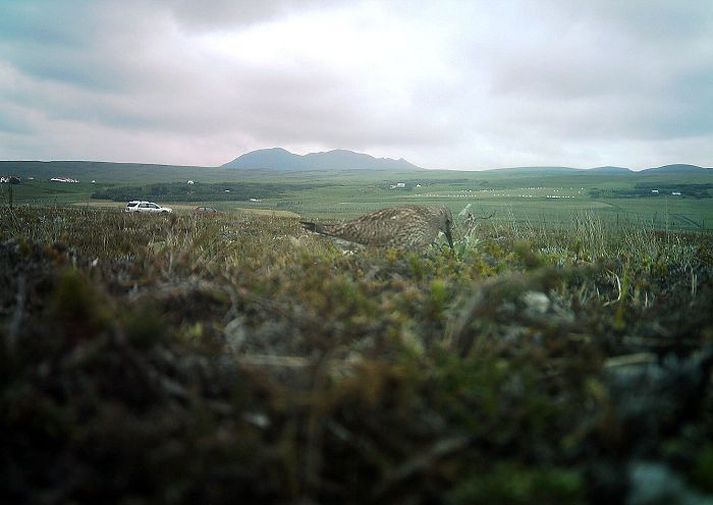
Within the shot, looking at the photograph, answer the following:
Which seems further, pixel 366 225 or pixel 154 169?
pixel 154 169

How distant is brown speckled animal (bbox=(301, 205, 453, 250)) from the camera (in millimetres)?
6411

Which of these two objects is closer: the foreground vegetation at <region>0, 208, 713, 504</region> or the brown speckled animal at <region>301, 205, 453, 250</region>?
the foreground vegetation at <region>0, 208, 713, 504</region>

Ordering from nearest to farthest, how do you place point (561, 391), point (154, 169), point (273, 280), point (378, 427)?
point (378, 427) → point (561, 391) → point (273, 280) → point (154, 169)

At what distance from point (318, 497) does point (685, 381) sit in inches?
50.2

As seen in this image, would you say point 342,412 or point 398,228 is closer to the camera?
point 342,412

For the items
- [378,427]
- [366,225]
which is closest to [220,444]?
[378,427]

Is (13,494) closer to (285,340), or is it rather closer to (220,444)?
(220,444)

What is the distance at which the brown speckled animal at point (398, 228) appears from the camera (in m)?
6.41

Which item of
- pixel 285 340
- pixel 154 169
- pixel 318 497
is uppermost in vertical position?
pixel 154 169

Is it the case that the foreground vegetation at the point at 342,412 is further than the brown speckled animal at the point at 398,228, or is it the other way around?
the brown speckled animal at the point at 398,228

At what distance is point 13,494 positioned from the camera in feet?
3.41

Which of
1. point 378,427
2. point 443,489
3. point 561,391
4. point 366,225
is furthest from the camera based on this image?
point 366,225

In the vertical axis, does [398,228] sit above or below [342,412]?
above

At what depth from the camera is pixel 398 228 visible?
21.3 feet
